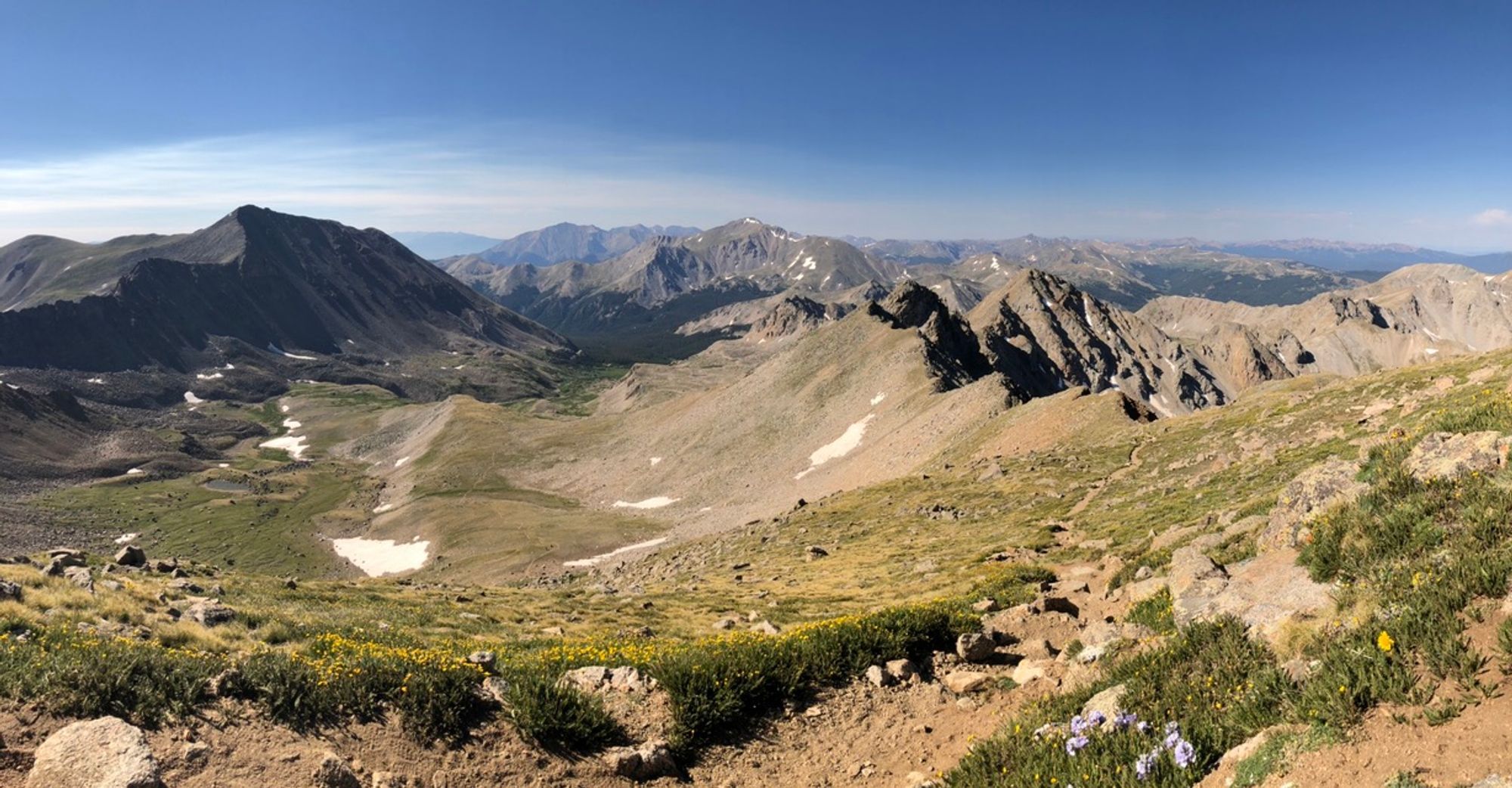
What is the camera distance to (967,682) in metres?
13.4

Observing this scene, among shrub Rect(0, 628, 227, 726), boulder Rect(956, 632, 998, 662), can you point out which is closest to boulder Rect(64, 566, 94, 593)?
shrub Rect(0, 628, 227, 726)

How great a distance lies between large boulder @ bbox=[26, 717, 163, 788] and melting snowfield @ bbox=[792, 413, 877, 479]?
90.6 meters

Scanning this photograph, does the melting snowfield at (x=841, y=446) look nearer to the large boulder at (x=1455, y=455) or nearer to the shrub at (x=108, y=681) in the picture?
the large boulder at (x=1455, y=455)

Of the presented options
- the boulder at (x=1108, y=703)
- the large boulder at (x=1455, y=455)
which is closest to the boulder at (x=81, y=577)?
the boulder at (x=1108, y=703)

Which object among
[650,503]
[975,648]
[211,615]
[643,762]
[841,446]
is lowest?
[650,503]

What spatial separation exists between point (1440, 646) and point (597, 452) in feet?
479

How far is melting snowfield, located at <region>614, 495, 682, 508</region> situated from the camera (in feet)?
349

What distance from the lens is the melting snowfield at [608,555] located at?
79.2 m

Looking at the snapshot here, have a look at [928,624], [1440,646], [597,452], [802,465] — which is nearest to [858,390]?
[802,465]

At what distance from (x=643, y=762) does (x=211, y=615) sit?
58.7 ft

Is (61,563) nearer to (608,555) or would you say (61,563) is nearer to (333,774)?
(333,774)

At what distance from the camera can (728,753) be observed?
1142 centimetres

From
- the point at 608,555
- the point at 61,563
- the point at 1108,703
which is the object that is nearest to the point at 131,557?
the point at 61,563

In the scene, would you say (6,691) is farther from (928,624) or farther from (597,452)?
(597,452)
